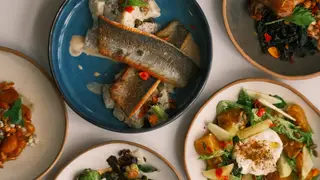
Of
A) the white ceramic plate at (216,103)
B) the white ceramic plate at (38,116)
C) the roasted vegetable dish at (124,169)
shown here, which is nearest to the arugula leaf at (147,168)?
the roasted vegetable dish at (124,169)

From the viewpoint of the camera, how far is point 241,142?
12.8ft

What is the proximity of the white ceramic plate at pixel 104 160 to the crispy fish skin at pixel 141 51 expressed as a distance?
1.99 ft

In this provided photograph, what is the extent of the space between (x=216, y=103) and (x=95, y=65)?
1.00 meters

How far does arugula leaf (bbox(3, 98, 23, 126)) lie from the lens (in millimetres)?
3672

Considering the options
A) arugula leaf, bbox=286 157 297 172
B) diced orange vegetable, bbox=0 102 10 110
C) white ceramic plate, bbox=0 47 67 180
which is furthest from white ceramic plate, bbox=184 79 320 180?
diced orange vegetable, bbox=0 102 10 110

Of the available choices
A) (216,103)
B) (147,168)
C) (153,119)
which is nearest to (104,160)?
(147,168)

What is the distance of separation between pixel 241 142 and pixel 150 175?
2.55 ft

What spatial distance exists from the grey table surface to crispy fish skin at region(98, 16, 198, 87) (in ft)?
1.27

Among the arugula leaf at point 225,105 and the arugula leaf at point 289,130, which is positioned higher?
the arugula leaf at point 225,105

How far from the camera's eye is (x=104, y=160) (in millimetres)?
3855

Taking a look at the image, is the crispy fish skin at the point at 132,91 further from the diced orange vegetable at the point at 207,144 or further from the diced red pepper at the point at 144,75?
the diced orange vegetable at the point at 207,144

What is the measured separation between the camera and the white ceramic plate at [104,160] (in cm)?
379

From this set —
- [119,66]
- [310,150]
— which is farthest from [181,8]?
[310,150]

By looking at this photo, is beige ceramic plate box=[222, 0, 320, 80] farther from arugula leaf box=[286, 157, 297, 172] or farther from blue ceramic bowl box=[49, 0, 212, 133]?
arugula leaf box=[286, 157, 297, 172]
